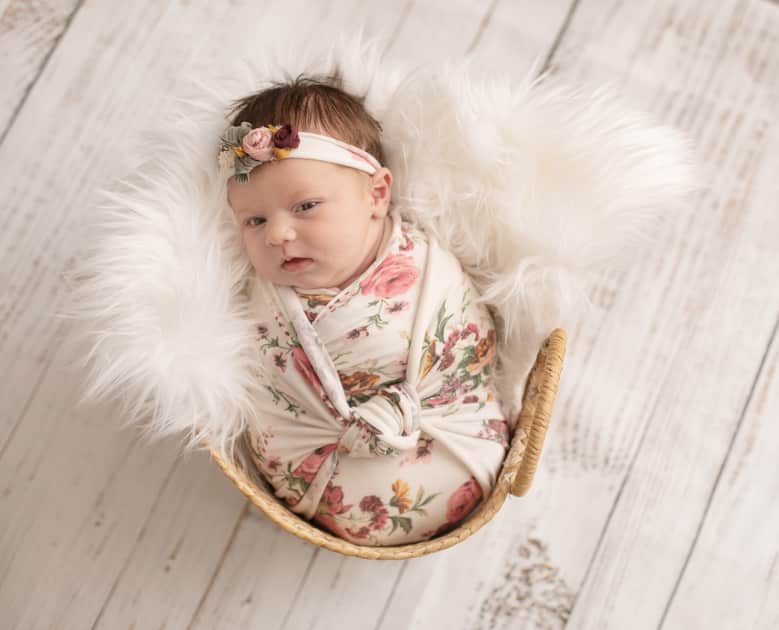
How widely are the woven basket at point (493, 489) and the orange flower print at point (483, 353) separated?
0.09 metres

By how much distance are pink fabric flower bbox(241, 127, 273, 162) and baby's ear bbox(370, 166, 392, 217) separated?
0.18 m

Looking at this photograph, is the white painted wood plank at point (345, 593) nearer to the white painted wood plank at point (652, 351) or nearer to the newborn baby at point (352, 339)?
the white painted wood plank at point (652, 351)

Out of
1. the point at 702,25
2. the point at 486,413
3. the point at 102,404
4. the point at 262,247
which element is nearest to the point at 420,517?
the point at 486,413

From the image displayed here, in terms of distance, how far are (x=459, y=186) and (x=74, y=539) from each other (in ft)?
3.03

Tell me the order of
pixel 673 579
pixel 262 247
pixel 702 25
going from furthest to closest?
pixel 702 25 → pixel 673 579 → pixel 262 247

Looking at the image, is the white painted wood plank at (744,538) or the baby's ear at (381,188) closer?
the baby's ear at (381,188)

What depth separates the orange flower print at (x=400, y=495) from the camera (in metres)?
1.03

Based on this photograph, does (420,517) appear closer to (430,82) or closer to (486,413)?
(486,413)

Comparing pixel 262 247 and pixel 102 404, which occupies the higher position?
pixel 262 247

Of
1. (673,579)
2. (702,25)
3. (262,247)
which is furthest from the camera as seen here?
(702,25)

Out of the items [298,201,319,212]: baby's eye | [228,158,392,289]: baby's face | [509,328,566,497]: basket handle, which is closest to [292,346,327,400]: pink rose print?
[228,158,392,289]: baby's face

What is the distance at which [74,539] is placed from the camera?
3.97 feet

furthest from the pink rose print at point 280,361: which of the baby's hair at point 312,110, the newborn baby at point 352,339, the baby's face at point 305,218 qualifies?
the baby's hair at point 312,110

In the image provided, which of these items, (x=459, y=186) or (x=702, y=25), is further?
(x=702, y=25)
